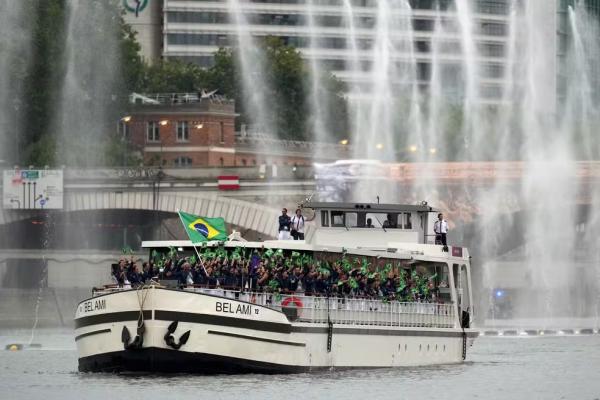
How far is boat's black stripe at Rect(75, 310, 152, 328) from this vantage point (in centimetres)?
7588

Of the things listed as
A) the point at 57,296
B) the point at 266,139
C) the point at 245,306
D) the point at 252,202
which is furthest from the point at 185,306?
the point at 266,139

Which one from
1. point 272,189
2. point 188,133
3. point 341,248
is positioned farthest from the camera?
point 188,133

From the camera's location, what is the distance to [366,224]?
8950cm

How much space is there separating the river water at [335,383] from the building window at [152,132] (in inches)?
3453

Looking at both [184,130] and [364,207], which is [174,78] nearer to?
[184,130]

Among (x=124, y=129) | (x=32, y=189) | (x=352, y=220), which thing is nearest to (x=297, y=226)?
(x=352, y=220)

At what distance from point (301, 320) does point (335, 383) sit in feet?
9.12

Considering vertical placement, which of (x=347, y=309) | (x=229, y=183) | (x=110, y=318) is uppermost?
(x=229, y=183)

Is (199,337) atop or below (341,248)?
below

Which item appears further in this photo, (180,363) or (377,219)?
(377,219)

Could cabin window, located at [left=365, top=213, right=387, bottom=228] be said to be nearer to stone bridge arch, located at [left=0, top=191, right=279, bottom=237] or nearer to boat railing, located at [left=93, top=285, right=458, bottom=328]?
boat railing, located at [left=93, top=285, right=458, bottom=328]

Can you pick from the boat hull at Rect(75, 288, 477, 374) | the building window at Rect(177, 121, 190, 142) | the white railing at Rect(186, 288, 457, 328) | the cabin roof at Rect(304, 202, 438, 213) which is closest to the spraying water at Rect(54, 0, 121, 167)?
the building window at Rect(177, 121, 190, 142)

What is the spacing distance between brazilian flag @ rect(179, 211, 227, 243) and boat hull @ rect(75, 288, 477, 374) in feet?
15.3

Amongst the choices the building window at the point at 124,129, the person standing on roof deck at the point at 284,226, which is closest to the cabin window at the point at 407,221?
the person standing on roof deck at the point at 284,226
